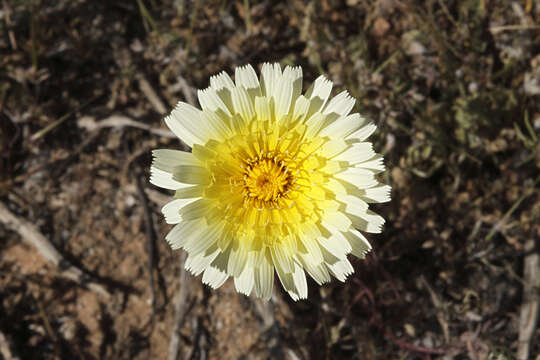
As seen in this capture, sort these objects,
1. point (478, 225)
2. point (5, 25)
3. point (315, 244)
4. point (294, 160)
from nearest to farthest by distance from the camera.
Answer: point (315, 244), point (294, 160), point (478, 225), point (5, 25)

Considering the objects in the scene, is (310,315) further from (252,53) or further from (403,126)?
(252,53)

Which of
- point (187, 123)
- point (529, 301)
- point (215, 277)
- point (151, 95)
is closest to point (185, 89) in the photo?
point (151, 95)

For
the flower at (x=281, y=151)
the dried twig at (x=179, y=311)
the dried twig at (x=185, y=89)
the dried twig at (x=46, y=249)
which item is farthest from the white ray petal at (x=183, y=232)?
the dried twig at (x=46, y=249)

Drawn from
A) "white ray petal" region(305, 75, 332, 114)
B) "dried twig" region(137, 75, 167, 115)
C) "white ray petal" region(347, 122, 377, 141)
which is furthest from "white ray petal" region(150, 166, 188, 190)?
"dried twig" region(137, 75, 167, 115)

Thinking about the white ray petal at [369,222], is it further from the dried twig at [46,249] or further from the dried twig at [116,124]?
the dried twig at [46,249]

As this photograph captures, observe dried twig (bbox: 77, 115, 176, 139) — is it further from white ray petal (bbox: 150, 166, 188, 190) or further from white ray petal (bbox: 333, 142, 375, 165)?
white ray petal (bbox: 333, 142, 375, 165)

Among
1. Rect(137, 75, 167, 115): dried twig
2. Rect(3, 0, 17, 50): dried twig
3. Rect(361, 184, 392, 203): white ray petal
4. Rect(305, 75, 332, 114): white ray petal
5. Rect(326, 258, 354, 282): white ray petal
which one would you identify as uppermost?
Rect(3, 0, 17, 50): dried twig

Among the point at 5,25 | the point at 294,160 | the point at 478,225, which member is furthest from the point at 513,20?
the point at 5,25
